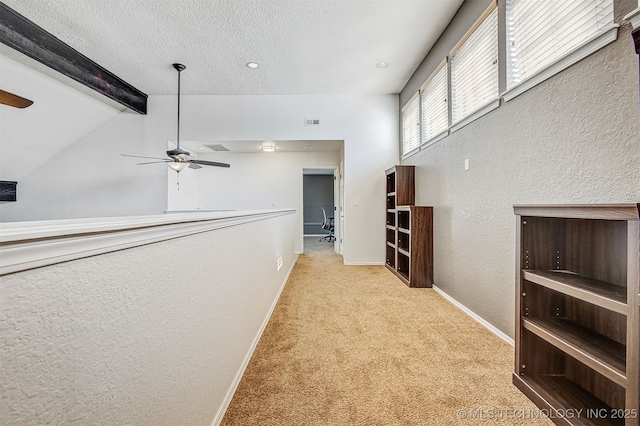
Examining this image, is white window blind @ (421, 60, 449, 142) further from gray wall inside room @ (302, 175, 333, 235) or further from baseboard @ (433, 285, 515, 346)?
gray wall inside room @ (302, 175, 333, 235)

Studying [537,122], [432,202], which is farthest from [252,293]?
[432,202]

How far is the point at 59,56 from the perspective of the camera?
10.3 feet

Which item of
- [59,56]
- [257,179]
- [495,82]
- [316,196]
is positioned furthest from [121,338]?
Answer: [316,196]

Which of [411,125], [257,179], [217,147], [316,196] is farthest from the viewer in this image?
[316,196]

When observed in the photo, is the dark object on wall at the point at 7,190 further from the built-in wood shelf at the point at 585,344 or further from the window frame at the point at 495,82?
the built-in wood shelf at the point at 585,344

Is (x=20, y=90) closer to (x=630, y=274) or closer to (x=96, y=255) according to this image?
(x=96, y=255)

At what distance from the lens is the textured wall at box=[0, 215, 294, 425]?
40 cm

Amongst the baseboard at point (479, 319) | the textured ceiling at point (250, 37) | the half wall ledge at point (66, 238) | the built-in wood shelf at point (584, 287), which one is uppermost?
the textured ceiling at point (250, 37)

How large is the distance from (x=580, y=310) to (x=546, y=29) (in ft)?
5.21

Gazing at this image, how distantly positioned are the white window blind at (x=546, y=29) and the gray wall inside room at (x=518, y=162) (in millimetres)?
88

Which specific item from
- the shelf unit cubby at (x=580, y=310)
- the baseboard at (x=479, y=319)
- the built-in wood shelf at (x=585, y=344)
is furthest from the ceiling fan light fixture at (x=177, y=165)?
the built-in wood shelf at (x=585, y=344)

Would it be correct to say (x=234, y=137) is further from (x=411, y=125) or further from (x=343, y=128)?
(x=411, y=125)

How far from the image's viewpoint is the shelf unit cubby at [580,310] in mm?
916

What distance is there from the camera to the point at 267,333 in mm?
2039
